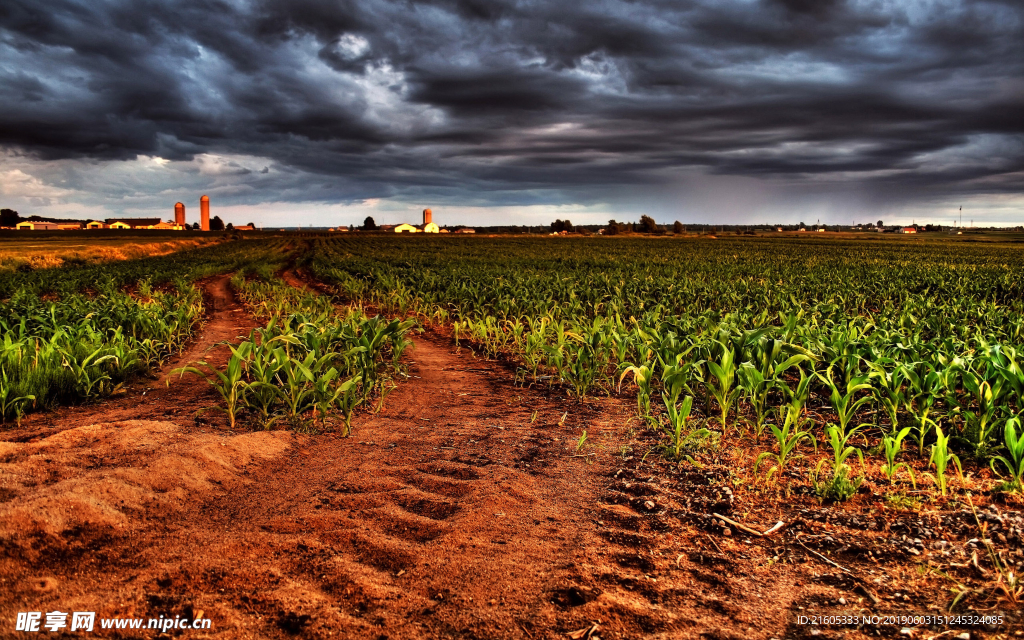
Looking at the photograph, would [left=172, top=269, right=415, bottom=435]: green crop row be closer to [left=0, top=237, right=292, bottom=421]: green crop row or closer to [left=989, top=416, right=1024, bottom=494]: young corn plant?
[left=0, top=237, right=292, bottom=421]: green crop row

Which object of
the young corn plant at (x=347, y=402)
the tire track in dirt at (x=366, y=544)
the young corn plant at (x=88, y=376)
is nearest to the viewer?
the tire track in dirt at (x=366, y=544)

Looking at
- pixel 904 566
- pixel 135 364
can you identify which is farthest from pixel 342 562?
pixel 135 364

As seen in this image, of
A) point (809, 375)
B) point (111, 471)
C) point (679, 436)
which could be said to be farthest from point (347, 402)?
point (809, 375)

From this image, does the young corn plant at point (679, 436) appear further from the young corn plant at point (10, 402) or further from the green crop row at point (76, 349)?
the young corn plant at point (10, 402)

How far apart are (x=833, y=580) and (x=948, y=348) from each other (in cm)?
426

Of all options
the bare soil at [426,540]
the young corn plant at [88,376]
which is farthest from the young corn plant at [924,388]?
the young corn plant at [88,376]

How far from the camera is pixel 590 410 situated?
17.9 feet

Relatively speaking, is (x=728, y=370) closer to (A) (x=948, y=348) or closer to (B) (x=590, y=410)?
(B) (x=590, y=410)

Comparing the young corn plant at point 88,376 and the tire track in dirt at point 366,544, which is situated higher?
the young corn plant at point 88,376

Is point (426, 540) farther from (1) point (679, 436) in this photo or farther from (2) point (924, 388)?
(2) point (924, 388)

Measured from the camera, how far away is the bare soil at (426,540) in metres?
2.21

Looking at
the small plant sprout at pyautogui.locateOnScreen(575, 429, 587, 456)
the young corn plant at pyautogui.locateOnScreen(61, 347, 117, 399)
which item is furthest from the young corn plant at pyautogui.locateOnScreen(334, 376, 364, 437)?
the young corn plant at pyautogui.locateOnScreen(61, 347, 117, 399)

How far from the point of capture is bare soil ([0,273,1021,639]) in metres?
2.21

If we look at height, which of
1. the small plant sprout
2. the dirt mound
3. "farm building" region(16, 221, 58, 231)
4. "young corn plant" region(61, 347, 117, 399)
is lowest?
the small plant sprout
